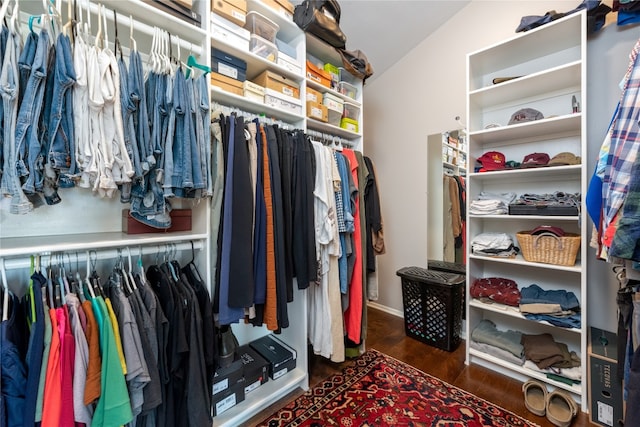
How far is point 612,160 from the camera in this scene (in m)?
1.04

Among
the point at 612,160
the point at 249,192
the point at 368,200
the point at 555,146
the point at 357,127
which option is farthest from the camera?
the point at 357,127

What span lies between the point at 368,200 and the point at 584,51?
4.89 ft

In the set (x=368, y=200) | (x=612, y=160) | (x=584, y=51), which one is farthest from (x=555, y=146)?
(x=368, y=200)

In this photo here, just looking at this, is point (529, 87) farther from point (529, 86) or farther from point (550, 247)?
point (550, 247)

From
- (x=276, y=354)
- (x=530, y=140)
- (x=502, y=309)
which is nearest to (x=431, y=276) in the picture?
(x=502, y=309)

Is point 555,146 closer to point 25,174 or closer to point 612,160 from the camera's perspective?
point 612,160

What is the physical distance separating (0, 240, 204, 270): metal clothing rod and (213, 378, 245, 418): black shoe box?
31.4 inches

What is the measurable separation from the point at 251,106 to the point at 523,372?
2383 mm

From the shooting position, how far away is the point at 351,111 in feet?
7.03

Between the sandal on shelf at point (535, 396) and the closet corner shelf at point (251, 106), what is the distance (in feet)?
7.10

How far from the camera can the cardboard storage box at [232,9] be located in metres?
1.31

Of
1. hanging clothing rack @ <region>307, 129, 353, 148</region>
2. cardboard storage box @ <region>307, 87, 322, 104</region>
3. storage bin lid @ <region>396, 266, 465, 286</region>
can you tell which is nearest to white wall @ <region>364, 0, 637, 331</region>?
storage bin lid @ <region>396, 266, 465, 286</region>

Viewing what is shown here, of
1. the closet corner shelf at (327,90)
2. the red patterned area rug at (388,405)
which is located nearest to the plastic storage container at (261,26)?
the closet corner shelf at (327,90)

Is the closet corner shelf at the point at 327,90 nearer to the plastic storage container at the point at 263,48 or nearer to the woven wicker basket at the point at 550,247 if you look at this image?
the plastic storage container at the point at 263,48
